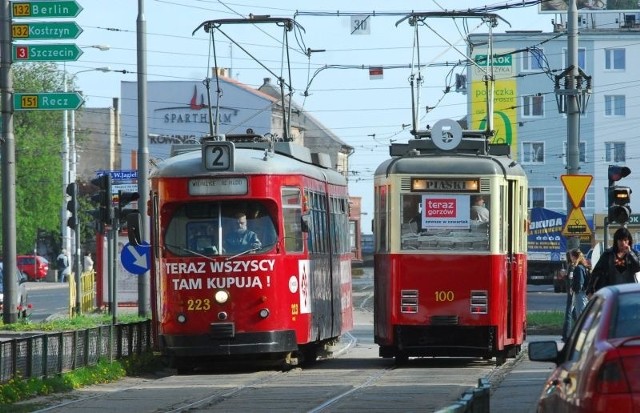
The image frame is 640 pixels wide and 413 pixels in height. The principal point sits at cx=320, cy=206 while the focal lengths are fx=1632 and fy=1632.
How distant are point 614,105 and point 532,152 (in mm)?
5407

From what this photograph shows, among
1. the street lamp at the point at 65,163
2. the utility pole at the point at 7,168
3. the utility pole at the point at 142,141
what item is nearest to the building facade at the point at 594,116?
the street lamp at the point at 65,163

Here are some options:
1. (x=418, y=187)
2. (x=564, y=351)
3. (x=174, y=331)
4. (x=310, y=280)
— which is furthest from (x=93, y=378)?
(x=564, y=351)

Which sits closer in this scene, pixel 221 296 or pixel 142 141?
pixel 221 296

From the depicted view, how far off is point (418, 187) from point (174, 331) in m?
3.88

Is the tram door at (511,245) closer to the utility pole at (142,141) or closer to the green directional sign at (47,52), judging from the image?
the green directional sign at (47,52)

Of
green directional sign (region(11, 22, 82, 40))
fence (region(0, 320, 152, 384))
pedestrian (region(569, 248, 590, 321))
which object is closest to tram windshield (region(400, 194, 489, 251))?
fence (region(0, 320, 152, 384))

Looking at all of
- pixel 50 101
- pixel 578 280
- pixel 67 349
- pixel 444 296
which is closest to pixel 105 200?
pixel 50 101

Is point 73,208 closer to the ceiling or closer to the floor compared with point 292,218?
closer to the ceiling

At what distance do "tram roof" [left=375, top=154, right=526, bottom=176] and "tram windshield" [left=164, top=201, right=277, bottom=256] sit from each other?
77.6 inches

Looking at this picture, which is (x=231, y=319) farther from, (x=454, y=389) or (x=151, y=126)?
(x=151, y=126)

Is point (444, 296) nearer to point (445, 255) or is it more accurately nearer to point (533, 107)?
point (445, 255)

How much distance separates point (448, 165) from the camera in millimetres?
22469

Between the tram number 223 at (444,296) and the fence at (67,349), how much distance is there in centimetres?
455

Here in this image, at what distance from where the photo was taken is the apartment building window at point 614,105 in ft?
308
